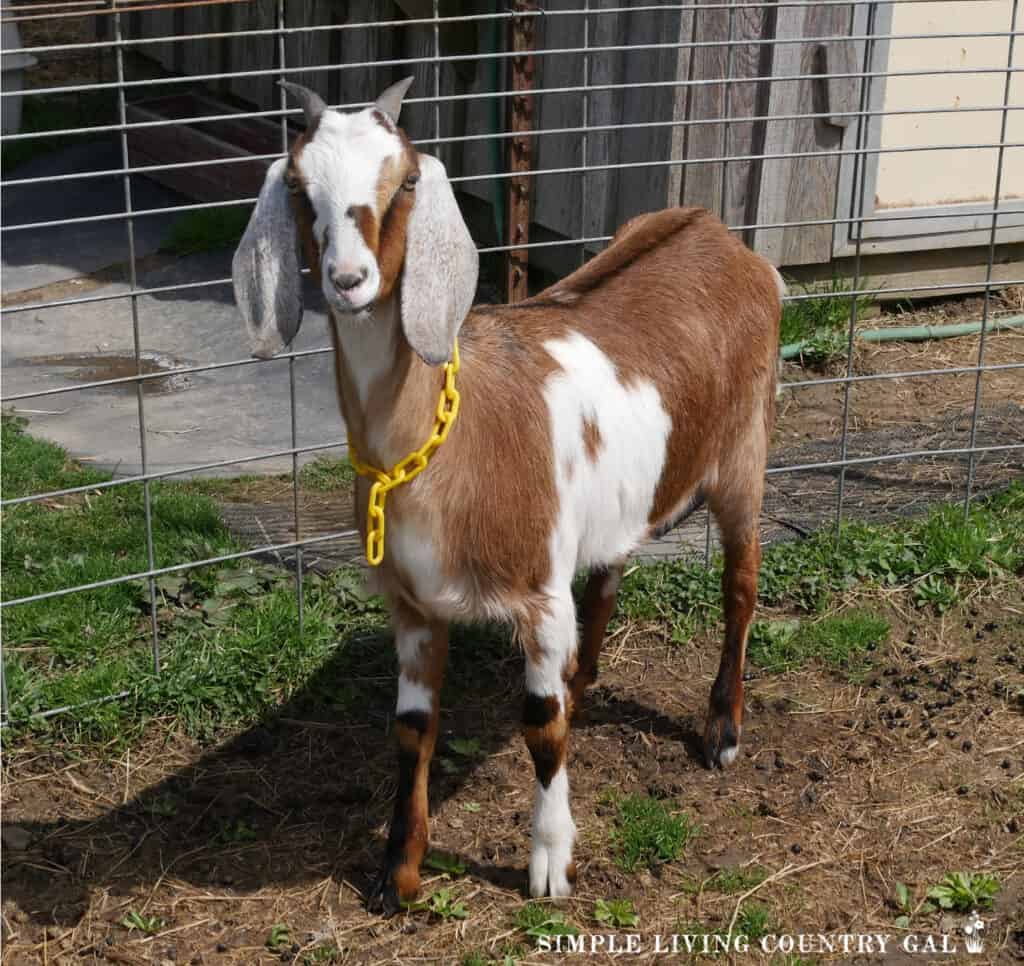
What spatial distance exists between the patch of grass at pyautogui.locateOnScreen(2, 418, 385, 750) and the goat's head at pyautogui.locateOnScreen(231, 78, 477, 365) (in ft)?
5.01

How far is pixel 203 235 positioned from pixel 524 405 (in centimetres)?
515

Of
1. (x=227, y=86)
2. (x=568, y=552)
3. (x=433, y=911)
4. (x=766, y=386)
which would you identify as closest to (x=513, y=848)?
(x=433, y=911)

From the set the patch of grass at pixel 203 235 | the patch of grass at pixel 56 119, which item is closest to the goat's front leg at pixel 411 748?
the patch of grass at pixel 203 235

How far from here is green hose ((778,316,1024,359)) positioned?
268 inches

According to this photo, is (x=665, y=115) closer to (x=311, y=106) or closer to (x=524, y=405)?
(x=524, y=405)

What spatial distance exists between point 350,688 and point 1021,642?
2.08 m

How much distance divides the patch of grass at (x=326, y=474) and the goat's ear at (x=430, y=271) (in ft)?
8.78

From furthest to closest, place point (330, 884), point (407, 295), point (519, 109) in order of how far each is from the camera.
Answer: point (519, 109), point (330, 884), point (407, 295)

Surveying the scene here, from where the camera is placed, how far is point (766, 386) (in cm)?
426

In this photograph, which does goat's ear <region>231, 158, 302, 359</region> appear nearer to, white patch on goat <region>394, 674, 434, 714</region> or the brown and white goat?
the brown and white goat

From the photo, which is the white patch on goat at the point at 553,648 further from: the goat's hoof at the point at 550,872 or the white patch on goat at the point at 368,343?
the white patch on goat at the point at 368,343

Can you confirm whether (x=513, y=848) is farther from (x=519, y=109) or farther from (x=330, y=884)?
(x=519, y=109)

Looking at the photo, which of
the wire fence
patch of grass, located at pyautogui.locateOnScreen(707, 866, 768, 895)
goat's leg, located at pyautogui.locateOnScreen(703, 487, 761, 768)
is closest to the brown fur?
goat's leg, located at pyautogui.locateOnScreen(703, 487, 761, 768)

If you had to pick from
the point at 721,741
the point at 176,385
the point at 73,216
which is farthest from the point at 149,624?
the point at 73,216
